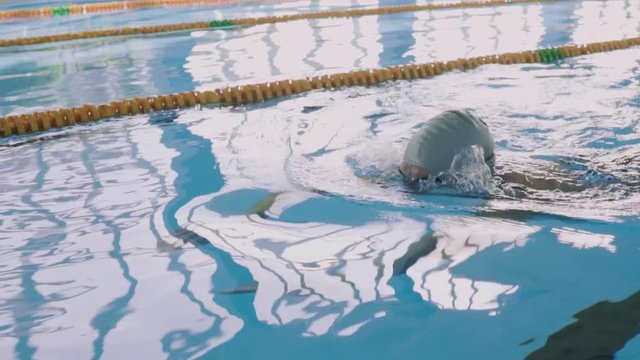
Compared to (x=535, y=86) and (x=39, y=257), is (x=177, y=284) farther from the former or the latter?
(x=535, y=86)

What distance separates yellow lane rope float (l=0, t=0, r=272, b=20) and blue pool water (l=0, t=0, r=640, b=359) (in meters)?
8.21

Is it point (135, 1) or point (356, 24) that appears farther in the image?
point (135, 1)

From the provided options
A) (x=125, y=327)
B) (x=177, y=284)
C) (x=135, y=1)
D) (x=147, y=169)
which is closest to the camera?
(x=125, y=327)

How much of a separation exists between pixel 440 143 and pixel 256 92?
2403 mm

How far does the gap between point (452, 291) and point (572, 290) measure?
1.02ft

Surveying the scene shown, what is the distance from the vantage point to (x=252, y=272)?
7.64 ft

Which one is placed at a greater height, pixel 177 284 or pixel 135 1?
pixel 135 1

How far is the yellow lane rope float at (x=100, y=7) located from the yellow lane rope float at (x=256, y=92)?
846 cm

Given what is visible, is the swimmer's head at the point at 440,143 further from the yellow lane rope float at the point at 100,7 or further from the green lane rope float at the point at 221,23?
the yellow lane rope float at the point at 100,7

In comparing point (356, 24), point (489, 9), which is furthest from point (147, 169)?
point (489, 9)

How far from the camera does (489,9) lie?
36.1ft

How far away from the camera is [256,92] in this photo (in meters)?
5.23

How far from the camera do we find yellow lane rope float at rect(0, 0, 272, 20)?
13.0 meters

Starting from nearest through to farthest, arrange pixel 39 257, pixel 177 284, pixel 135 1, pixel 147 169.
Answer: pixel 177 284 < pixel 39 257 < pixel 147 169 < pixel 135 1
